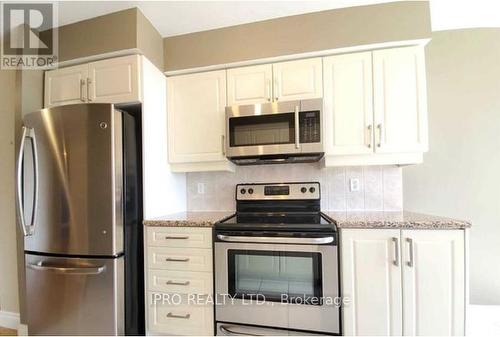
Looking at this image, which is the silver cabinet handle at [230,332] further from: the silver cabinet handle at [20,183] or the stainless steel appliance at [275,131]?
the silver cabinet handle at [20,183]

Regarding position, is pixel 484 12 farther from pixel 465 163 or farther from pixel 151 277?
pixel 151 277

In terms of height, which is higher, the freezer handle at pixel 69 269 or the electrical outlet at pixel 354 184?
the electrical outlet at pixel 354 184

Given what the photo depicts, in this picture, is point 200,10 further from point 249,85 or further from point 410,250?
point 410,250

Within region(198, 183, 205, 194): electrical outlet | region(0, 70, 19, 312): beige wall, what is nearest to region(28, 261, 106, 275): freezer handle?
region(0, 70, 19, 312): beige wall

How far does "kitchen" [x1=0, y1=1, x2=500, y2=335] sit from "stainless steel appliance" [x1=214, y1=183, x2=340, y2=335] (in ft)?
0.03

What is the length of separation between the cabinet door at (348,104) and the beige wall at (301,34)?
0.45 feet

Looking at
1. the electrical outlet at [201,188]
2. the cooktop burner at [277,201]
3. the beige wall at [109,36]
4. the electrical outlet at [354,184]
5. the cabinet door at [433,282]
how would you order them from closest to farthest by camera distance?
the cabinet door at [433,282], the beige wall at [109,36], the cooktop burner at [277,201], the electrical outlet at [354,184], the electrical outlet at [201,188]

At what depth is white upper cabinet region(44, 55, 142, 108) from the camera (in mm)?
1742

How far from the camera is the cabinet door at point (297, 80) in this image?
183 cm

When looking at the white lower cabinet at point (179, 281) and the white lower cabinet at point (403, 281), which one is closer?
the white lower cabinet at point (403, 281)

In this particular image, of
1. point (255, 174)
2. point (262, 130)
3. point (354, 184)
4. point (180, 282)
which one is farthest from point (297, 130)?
point (180, 282)

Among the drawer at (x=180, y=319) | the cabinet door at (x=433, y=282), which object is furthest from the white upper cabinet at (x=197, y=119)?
the cabinet door at (x=433, y=282)

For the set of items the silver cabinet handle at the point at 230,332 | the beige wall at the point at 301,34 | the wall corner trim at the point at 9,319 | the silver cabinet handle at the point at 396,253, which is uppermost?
the beige wall at the point at 301,34

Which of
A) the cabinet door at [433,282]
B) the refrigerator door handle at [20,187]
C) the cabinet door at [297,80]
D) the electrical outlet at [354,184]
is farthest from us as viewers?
the electrical outlet at [354,184]
